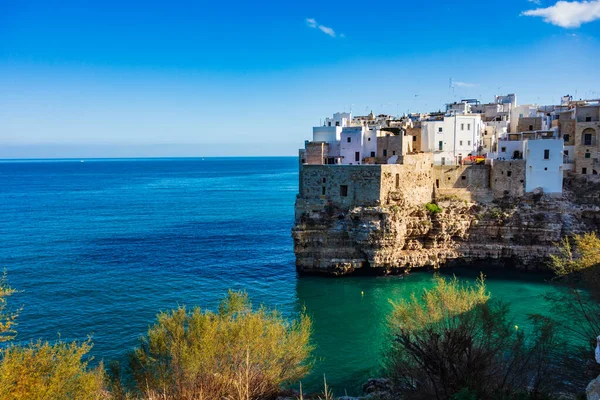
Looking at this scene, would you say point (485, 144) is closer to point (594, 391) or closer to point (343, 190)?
point (343, 190)

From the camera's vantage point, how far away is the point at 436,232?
135ft

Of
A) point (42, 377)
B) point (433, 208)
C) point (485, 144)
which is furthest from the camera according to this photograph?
point (485, 144)

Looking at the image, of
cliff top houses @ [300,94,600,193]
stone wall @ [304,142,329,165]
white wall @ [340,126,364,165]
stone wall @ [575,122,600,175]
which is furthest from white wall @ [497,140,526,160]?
stone wall @ [304,142,329,165]

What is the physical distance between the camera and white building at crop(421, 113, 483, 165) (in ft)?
157

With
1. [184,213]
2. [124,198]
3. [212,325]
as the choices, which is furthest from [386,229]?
[124,198]

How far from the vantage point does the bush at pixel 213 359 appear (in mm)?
19344

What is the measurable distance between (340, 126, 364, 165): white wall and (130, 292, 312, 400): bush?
27.1 meters

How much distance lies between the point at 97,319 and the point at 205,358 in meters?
15.5

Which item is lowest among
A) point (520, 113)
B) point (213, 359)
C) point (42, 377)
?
point (213, 359)

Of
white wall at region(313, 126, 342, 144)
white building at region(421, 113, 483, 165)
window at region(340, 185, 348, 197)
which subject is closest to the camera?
window at region(340, 185, 348, 197)

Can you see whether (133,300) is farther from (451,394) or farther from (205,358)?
(451,394)

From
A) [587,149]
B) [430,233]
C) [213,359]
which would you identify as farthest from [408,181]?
[213,359]

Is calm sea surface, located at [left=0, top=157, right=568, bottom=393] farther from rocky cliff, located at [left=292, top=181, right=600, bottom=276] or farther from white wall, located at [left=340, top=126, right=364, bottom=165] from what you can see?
white wall, located at [left=340, top=126, right=364, bottom=165]

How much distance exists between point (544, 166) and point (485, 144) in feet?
38.2
